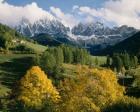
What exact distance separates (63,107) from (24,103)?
2504 cm

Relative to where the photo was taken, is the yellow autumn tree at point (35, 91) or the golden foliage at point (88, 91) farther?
the yellow autumn tree at point (35, 91)

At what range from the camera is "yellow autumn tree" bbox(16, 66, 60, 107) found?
350ft

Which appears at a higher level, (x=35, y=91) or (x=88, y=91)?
(x=88, y=91)

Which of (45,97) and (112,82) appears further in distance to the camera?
(45,97)

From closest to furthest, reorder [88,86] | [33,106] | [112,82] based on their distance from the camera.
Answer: [88,86]
[112,82]
[33,106]

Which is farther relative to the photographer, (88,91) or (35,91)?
(35,91)

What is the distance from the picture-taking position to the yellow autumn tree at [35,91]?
10681cm

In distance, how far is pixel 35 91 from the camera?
10794 cm

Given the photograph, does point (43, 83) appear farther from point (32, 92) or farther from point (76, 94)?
point (76, 94)

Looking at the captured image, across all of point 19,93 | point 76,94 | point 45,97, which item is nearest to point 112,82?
point 76,94

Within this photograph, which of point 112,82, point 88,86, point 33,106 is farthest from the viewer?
point 33,106

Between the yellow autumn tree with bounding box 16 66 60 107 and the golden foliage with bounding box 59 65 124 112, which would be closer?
the golden foliage with bounding box 59 65 124 112

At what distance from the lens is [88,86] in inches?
3531

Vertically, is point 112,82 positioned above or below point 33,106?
above
